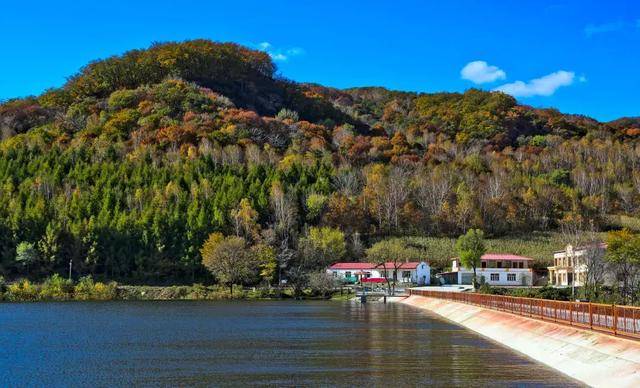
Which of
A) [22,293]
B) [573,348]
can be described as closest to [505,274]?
[22,293]

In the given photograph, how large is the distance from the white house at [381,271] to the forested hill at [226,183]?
9.99m

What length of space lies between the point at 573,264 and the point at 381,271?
30.5m

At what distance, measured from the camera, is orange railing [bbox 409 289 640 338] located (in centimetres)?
2254

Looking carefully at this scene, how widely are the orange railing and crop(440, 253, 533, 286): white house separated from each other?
63.2m

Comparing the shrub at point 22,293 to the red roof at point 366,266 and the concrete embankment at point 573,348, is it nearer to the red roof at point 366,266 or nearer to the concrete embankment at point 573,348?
the red roof at point 366,266

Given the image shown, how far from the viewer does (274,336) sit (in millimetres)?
39031

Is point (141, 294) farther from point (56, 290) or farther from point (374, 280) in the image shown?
point (374, 280)

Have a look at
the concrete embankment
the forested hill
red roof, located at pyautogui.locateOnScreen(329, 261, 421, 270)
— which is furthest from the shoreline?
the concrete embankment

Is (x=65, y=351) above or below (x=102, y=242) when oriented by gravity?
below

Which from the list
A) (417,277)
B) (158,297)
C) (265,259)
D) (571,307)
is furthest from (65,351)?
(417,277)

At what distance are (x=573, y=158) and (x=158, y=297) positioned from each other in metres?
129

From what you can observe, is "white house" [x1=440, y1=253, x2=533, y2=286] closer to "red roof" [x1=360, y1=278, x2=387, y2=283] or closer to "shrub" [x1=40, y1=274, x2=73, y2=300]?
"red roof" [x1=360, y1=278, x2=387, y2=283]

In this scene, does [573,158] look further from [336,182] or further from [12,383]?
[12,383]

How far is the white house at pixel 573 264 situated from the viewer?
8227 centimetres
